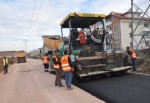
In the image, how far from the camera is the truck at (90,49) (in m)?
11.0

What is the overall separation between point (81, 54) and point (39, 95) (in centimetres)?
323

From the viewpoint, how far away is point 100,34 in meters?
12.3

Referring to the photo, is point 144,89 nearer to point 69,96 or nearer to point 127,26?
point 69,96

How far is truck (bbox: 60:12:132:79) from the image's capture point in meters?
11.0

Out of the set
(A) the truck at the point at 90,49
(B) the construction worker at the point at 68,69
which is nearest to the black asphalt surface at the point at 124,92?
(B) the construction worker at the point at 68,69

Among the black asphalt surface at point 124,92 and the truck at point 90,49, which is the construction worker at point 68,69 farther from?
the truck at point 90,49

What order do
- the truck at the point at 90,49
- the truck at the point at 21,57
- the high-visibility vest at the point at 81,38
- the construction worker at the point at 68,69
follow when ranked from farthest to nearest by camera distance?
the truck at the point at 21,57 → the high-visibility vest at the point at 81,38 → the truck at the point at 90,49 → the construction worker at the point at 68,69

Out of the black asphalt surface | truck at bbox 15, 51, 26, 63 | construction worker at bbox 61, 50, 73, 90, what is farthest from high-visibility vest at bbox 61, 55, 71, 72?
truck at bbox 15, 51, 26, 63

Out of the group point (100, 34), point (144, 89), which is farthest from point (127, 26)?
point (144, 89)

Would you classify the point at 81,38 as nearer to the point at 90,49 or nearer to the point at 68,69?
the point at 90,49

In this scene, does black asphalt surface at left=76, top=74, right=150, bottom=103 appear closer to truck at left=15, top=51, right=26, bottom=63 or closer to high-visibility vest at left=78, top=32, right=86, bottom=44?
high-visibility vest at left=78, top=32, right=86, bottom=44

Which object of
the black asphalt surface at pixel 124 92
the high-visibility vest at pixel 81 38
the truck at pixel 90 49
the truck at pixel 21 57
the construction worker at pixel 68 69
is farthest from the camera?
the truck at pixel 21 57

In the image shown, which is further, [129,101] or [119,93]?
[119,93]

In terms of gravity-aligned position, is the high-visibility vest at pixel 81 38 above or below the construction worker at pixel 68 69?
above
